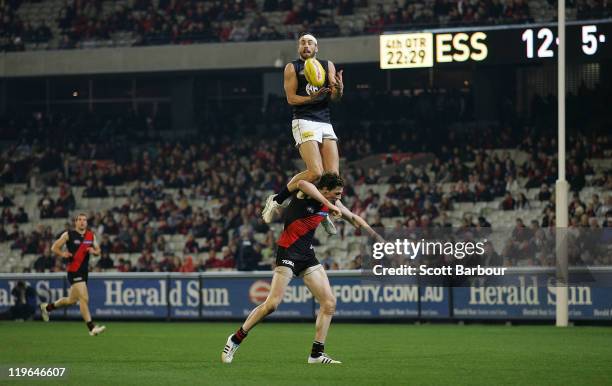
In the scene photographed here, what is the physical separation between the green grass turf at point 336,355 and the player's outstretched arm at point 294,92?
9.49ft

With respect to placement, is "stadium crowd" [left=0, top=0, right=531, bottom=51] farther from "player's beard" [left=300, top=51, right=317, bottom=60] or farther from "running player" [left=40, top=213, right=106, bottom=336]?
"player's beard" [left=300, top=51, right=317, bottom=60]

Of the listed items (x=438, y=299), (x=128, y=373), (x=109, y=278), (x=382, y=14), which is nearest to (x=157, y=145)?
(x=382, y=14)

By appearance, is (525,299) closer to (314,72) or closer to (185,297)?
(185,297)

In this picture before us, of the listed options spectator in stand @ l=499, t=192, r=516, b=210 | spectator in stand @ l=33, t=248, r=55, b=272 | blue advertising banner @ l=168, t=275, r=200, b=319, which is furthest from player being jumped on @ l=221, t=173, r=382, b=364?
spectator in stand @ l=33, t=248, r=55, b=272

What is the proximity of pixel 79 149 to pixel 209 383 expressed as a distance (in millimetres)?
29520

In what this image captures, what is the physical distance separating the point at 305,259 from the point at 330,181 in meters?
0.89

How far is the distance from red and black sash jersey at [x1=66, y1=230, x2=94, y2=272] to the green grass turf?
1157mm

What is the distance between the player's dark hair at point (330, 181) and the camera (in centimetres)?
1165

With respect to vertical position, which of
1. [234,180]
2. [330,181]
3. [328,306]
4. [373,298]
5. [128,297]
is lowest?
[128,297]

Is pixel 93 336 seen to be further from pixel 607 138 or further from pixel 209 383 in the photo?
pixel 607 138

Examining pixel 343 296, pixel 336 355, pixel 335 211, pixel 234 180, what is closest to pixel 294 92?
pixel 335 211

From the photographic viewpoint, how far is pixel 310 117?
13086 millimetres

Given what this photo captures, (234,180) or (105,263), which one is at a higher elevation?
(234,180)

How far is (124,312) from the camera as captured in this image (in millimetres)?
25312
